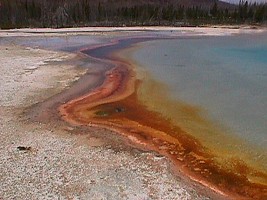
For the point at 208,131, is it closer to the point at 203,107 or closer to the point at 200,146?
the point at 200,146

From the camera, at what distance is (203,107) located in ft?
28.4

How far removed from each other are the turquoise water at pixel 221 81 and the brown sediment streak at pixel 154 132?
1053 millimetres

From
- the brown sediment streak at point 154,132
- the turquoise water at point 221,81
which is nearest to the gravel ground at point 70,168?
the brown sediment streak at point 154,132

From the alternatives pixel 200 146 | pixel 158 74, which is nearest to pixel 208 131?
pixel 200 146

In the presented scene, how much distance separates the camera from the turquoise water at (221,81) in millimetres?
7844

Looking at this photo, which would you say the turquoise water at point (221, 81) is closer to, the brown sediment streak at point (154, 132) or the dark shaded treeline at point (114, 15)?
the brown sediment streak at point (154, 132)

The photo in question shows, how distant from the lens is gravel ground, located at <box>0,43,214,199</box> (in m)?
4.98

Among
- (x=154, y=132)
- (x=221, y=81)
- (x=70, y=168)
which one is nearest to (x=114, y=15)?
(x=221, y=81)

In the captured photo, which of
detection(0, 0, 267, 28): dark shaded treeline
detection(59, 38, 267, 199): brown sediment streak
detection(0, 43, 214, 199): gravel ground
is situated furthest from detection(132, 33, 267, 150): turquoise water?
detection(0, 0, 267, 28): dark shaded treeline

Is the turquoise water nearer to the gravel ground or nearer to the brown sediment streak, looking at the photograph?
the brown sediment streak

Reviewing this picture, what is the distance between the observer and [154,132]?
7.19 metres

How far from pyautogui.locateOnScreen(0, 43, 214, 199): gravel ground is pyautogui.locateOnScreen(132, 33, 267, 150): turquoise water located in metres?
2.23

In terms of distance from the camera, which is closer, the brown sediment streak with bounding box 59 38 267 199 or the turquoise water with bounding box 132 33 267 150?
the brown sediment streak with bounding box 59 38 267 199

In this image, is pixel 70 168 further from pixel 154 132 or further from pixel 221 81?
pixel 221 81
